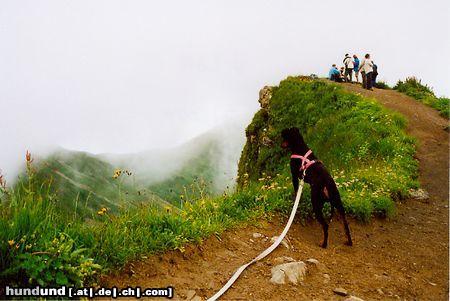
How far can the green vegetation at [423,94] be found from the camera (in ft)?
76.0

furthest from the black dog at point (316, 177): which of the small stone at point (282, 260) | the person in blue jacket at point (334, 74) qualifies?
the person in blue jacket at point (334, 74)

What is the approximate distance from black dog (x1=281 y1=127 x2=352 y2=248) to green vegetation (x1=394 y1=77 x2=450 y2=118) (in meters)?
16.8

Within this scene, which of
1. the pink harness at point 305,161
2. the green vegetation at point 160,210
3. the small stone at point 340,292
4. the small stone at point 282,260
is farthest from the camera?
the pink harness at point 305,161

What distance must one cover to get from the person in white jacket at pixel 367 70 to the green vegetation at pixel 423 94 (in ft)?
8.63

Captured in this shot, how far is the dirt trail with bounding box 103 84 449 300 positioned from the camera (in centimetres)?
548

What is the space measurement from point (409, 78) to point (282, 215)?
27.7m

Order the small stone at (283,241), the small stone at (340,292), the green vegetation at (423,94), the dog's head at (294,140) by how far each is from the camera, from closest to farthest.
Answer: the small stone at (340,292)
the small stone at (283,241)
the dog's head at (294,140)
the green vegetation at (423,94)

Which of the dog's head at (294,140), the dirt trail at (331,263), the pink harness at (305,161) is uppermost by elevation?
the dog's head at (294,140)

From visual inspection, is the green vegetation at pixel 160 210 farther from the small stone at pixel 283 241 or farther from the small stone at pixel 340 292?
the small stone at pixel 340 292

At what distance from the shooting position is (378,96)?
25359 millimetres

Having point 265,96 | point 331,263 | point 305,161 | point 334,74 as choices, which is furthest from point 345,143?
point 334,74

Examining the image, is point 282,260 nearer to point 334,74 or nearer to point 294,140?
point 294,140

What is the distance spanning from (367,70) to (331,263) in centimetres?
2369

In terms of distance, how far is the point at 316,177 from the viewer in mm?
7902
